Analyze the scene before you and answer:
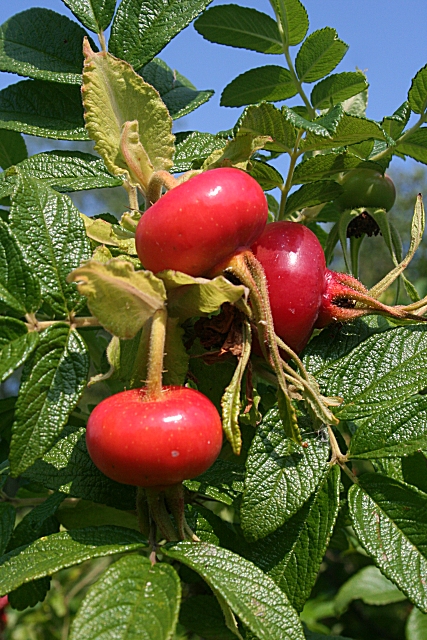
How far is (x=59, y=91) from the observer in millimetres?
1649

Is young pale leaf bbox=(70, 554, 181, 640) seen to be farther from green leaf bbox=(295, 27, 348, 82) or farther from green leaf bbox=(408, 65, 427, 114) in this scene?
green leaf bbox=(295, 27, 348, 82)

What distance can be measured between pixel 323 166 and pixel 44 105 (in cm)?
76

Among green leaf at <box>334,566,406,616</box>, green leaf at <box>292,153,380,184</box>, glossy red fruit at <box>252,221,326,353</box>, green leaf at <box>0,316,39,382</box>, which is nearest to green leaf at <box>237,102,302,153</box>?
green leaf at <box>292,153,380,184</box>

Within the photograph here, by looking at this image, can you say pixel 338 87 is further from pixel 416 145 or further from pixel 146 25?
pixel 146 25

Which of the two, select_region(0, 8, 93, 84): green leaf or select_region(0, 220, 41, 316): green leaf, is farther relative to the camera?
select_region(0, 8, 93, 84): green leaf

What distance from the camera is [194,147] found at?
5.14 feet

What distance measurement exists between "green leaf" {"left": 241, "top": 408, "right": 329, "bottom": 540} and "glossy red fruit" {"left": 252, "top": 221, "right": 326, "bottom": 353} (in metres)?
0.17

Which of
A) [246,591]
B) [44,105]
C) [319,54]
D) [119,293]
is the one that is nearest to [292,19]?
[319,54]

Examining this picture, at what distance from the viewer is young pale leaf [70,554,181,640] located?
2.67 ft

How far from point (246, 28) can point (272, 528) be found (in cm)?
137

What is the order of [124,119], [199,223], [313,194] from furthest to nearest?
[313,194]
[124,119]
[199,223]

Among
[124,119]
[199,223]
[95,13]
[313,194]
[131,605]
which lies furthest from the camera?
[95,13]

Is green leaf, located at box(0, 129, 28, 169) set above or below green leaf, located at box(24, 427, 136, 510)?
above

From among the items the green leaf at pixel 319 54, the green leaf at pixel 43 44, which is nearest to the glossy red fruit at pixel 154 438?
the green leaf at pixel 43 44
